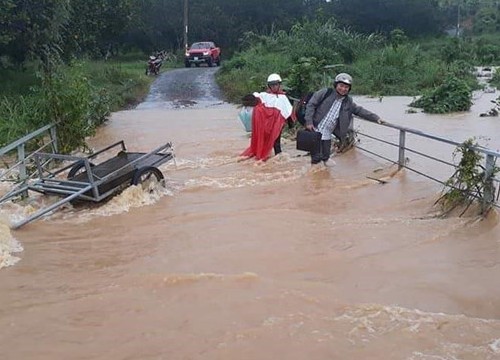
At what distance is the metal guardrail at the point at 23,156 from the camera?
805 cm

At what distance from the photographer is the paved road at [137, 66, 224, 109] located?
22562 millimetres

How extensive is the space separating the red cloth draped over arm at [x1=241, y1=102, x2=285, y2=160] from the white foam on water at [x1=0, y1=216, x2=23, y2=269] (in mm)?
4844

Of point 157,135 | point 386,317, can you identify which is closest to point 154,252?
point 386,317

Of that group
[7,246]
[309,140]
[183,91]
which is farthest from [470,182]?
[183,91]

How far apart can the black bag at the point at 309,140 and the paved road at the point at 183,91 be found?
495 inches

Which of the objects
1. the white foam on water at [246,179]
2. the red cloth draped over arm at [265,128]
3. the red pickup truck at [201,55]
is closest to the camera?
the white foam on water at [246,179]

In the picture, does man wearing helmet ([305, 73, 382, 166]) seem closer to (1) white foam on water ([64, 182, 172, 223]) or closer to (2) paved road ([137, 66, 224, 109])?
(1) white foam on water ([64, 182, 172, 223])

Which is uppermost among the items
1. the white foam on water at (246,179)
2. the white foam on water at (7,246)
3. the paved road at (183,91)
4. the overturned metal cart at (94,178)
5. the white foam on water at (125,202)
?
the overturned metal cart at (94,178)

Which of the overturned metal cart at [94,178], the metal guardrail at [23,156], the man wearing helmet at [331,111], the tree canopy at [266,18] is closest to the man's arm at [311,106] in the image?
the man wearing helmet at [331,111]

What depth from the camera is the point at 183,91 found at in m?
26.3

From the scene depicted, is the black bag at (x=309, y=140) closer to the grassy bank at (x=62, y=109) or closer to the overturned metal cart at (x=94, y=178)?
the overturned metal cart at (x=94, y=178)

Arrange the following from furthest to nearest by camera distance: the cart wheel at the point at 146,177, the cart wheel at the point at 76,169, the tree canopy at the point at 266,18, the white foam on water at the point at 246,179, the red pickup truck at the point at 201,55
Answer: the tree canopy at the point at 266,18
the red pickup truck at the point at 201,55
the white foam on water at the point at 246,179
the cart wheel at the point at 76,169
the cart wheel at the point at 146,177

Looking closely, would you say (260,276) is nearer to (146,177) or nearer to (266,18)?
(146,177)

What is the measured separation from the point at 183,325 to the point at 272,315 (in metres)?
0.65
